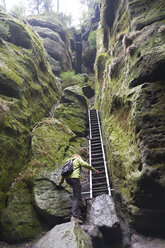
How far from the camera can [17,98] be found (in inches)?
303

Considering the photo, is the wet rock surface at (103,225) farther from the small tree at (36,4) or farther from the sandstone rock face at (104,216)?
the small tree at (36,4)

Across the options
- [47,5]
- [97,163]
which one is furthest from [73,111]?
[47,5]

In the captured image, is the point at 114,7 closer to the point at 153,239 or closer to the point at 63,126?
the point at 63,126

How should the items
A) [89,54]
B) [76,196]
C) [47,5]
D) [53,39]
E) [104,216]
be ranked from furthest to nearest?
1. [47,5]
2. [89,54]
3. [53,39]
4. [76,196]
5. [104,216]

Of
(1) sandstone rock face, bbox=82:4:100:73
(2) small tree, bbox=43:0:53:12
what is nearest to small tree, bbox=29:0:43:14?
(2) small tree, bbox=43:0:53:12

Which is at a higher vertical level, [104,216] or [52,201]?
[52,201]

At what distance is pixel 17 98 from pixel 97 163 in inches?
206

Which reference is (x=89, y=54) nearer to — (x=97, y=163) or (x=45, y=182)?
(x=97, y=163)

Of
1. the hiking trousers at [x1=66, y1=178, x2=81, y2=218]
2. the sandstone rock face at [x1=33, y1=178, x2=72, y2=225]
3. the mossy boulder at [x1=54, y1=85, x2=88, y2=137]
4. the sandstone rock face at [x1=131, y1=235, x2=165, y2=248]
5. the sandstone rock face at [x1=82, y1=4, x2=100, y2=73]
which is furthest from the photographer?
the sandstone rock face at [x1=82, y1=4, x2=100, y2=73]

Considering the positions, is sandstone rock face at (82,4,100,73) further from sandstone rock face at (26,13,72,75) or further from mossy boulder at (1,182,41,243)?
mossy boulder at (1,182,41,243)

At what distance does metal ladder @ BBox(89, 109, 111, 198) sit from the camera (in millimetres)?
6613

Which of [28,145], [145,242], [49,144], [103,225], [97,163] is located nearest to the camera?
[145,242]

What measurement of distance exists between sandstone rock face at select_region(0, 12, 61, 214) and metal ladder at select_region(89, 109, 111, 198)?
3.26 meters

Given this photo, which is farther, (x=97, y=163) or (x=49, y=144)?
(x=97, y=163)
